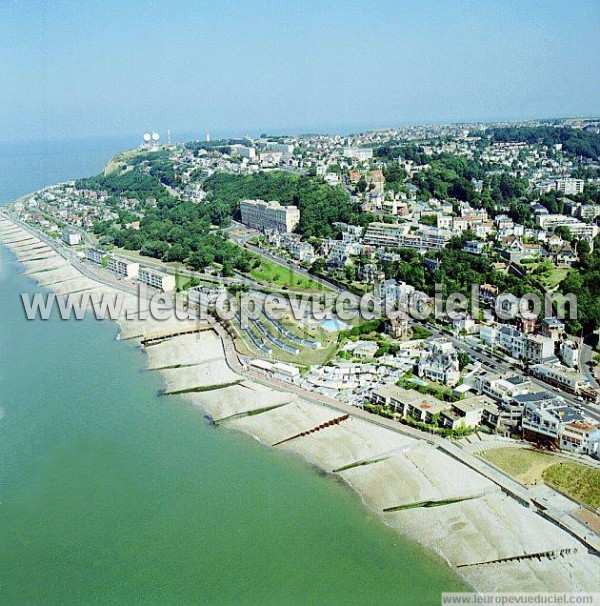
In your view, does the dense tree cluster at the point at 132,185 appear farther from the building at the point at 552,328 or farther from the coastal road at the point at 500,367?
the building at the point at 552,328

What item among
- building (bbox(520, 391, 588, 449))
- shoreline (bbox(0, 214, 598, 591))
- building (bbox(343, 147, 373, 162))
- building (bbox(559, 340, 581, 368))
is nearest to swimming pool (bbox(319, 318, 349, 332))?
shoreline (bbox(0, 214, 598, 591))

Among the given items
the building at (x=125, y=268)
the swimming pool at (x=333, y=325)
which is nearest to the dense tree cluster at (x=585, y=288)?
the swimming pool at (x=333, y=325)

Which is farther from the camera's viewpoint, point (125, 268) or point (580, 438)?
point (125, 268)

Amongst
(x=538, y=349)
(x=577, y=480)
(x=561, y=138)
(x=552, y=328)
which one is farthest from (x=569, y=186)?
(x=577, y=480)

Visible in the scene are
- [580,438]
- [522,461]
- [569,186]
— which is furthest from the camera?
[569,186]

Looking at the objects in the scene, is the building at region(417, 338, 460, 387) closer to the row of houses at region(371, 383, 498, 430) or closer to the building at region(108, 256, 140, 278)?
the row of houses at region(371, 383, 498, 430)

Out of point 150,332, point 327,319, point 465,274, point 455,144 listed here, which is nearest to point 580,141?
point 455,144

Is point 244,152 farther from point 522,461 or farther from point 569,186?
point 522,461

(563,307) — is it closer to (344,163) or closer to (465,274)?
(465,274)
